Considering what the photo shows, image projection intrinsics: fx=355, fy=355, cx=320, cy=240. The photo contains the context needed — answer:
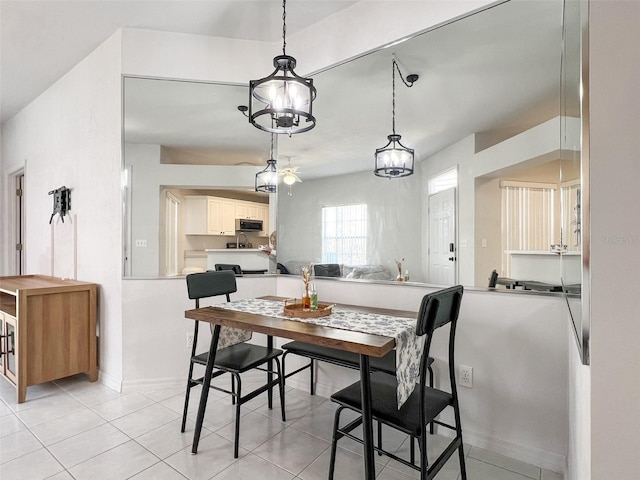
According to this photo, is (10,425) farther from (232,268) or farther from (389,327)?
(389,327)

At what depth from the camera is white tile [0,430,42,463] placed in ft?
6.46

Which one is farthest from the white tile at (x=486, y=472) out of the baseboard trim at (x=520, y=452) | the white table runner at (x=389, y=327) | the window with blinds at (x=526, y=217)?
the window with blinds at (x=526, y=217)

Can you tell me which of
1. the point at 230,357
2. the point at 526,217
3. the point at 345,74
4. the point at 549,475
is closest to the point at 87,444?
the point at 230,357

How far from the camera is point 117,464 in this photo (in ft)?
6.18

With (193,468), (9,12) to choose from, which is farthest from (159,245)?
(9,12)

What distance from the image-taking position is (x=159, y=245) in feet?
9.38

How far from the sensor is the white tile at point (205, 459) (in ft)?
5.95

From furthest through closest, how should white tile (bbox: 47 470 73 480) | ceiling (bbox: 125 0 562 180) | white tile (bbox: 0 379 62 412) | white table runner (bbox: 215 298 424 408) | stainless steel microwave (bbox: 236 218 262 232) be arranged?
stainless steel microwave (bbox: 236 218 262 232), white tile (bbox: 0 379 62 412), ceiling (bbox: 125 0 562 180), white tile (bbox: 47 470 73 480), white table runner (bbox: 215 298 424 408)

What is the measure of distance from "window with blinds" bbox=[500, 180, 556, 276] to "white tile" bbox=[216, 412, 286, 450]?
1.70 meters

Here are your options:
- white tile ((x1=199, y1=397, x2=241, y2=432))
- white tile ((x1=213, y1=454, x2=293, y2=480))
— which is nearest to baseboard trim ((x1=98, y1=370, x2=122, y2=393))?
white tile ((x1=199, y1=397, x2=241, y2=432))

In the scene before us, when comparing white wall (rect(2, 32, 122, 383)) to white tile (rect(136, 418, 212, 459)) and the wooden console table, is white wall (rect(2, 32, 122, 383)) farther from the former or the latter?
white tile (rect(136, 418, 212, 459))

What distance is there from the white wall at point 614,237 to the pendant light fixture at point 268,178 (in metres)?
2.45

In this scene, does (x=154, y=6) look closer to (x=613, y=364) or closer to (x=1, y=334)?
(x=1, y=334)

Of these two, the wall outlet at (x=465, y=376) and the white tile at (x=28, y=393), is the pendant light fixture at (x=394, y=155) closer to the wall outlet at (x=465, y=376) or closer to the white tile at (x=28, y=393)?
the wall outlet at (x=465, y=376)
